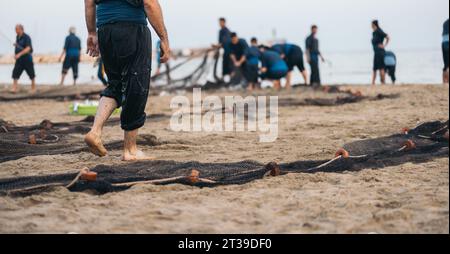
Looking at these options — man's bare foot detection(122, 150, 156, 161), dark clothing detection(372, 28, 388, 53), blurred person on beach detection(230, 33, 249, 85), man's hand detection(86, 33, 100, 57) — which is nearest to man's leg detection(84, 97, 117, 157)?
man's bare foot detection(122, 150, 156, 161)

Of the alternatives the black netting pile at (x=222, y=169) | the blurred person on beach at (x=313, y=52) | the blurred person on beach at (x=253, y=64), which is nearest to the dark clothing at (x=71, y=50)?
the blurred person on beach at (x=253, y=64)

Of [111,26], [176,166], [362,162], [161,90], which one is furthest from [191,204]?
[161,90]

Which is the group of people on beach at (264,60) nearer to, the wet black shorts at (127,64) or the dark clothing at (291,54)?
the dark clothing at (291,54)

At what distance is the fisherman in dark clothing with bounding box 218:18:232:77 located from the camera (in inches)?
664

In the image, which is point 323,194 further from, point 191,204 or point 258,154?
point 258,154

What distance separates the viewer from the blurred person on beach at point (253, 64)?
1623cm

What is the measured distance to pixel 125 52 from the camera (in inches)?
182

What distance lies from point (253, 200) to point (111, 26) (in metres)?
2.02

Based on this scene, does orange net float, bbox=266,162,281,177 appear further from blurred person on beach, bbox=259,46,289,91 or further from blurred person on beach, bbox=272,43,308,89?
blurred person on beach, bbox=272,43,308,89

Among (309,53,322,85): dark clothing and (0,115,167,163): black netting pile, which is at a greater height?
(309,53,322,85): dark clothing

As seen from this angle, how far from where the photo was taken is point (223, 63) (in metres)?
16.9

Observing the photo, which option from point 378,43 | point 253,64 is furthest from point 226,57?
point 378,43

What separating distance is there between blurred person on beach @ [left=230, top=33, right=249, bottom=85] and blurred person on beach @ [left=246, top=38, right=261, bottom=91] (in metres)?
0.14
